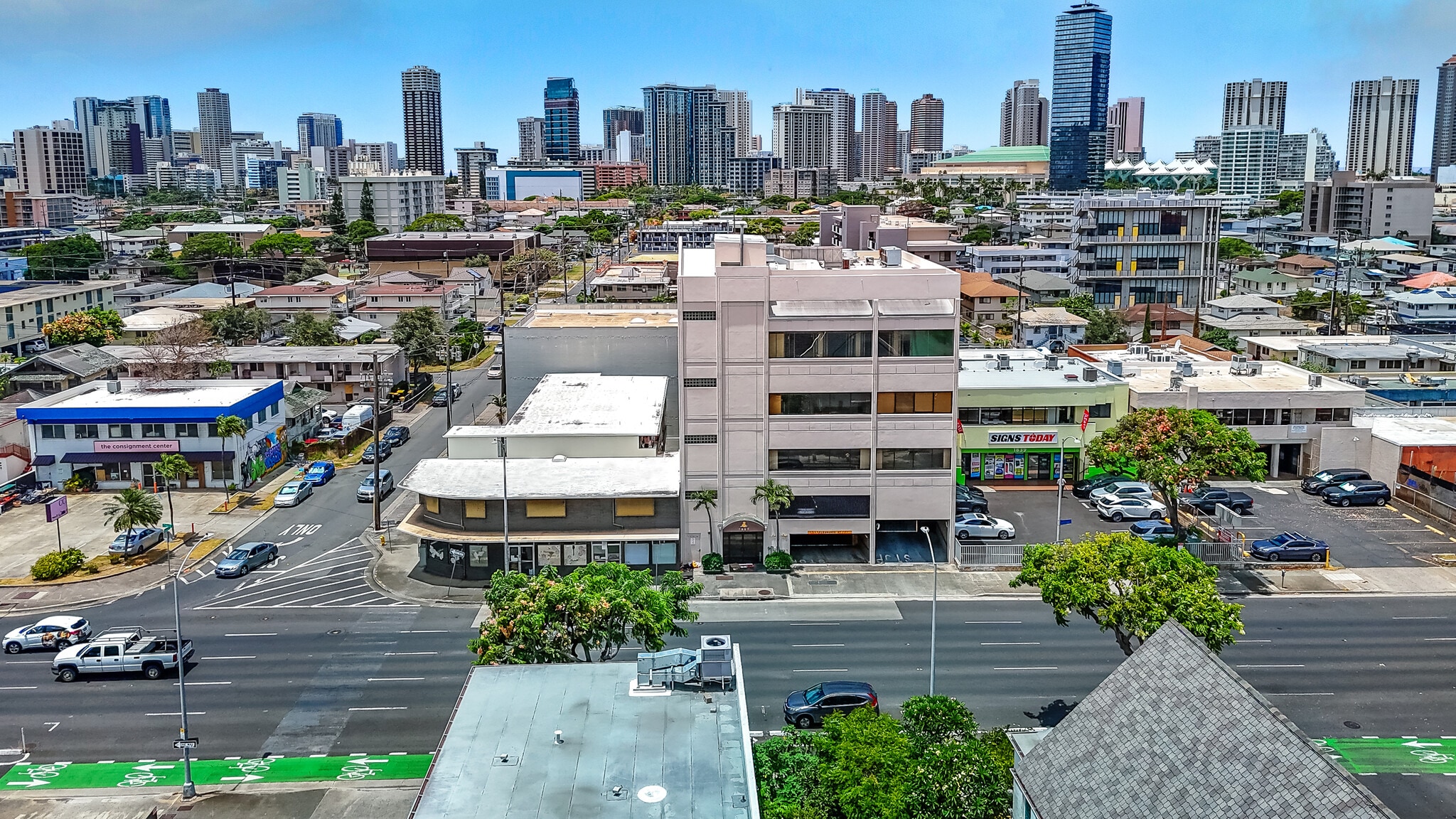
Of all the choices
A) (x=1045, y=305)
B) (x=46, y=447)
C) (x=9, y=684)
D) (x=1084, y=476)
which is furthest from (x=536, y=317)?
(x=1045, y=305)

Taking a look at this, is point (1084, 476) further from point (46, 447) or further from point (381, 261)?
point (381, 261)

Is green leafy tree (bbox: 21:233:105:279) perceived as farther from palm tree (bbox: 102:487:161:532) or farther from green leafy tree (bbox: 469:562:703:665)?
green leafy tree (bbox: 469:562:703:665)

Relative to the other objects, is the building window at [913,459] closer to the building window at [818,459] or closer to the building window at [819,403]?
the building window at [818,459]

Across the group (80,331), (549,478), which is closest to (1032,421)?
(549,478)

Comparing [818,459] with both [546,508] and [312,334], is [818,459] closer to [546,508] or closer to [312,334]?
[546,508]

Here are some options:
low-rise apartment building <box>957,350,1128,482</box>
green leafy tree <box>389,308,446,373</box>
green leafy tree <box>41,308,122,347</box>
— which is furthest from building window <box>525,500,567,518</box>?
green leafy tree <box>41,308,122,347</box>

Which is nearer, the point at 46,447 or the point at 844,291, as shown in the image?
the point at 844,291
